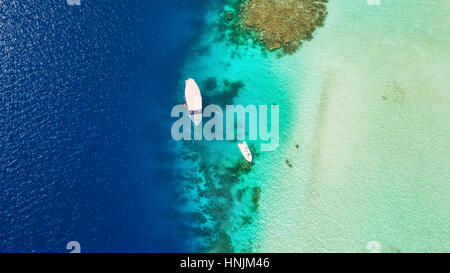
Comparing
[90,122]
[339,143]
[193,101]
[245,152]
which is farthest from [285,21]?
[90,122]

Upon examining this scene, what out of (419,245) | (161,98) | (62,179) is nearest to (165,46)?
(161,98)

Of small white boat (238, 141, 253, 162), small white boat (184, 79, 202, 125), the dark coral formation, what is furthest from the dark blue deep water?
small white boat (238, 141, 253, 162)

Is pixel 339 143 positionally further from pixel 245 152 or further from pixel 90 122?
pixel 90 122

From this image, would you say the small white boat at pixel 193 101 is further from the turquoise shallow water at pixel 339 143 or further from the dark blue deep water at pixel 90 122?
the dark blue deep water at pixel 90 122

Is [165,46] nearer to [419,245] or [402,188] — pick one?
[402,188]

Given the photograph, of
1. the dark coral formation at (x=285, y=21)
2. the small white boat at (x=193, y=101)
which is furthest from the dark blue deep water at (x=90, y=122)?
the dark coral formation at (x=285, y=21)

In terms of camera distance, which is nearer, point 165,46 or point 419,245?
point 419,245
